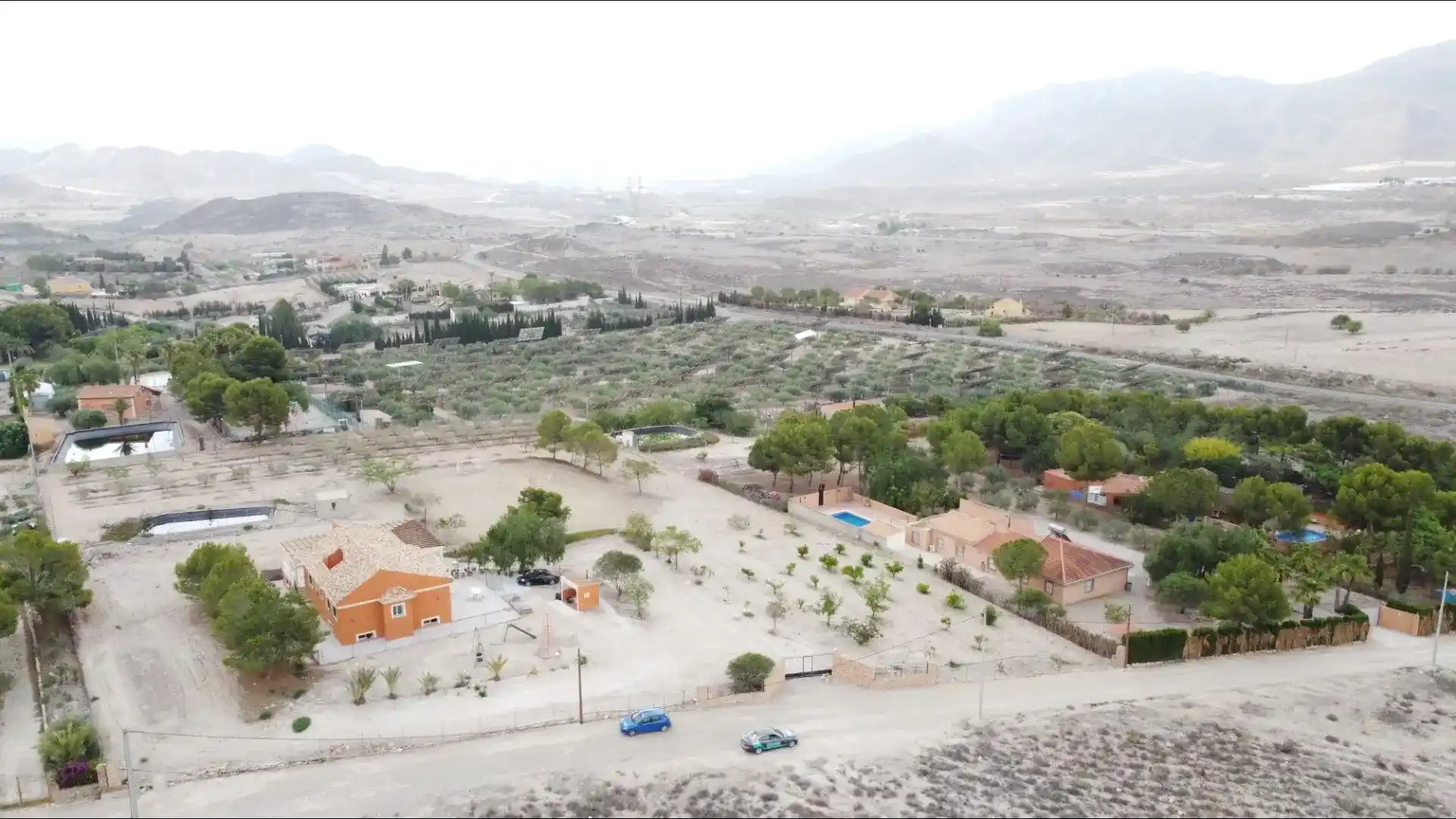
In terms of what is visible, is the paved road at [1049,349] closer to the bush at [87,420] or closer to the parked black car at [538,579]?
the parked black car at [538,579]

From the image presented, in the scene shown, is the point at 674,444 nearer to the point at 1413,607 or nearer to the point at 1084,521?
the point at 1084,521

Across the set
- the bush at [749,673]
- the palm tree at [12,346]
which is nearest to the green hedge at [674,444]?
the bush at [749,673]

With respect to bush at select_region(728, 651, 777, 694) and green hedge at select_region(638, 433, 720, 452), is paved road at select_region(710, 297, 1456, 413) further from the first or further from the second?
bush at select_region(728, 651, 777, 694)

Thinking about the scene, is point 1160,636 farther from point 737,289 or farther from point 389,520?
point 737,289

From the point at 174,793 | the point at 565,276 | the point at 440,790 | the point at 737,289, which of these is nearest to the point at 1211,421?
the point at 440,790

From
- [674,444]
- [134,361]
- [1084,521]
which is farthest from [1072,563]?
[134,361]

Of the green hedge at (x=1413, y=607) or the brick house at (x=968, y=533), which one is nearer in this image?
the green hedge at (x=1413, y=607)
